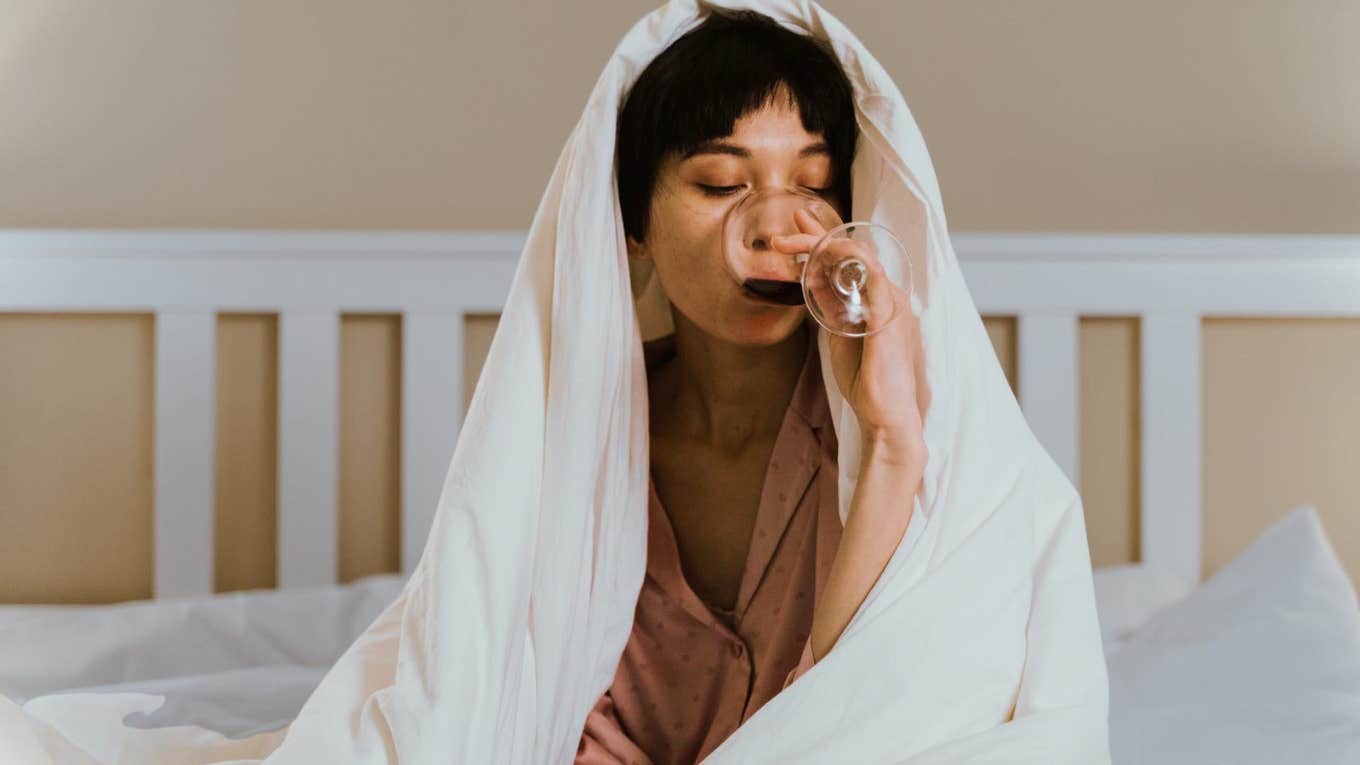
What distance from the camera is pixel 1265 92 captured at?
1.60 meters

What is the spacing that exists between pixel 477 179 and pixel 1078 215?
77cm

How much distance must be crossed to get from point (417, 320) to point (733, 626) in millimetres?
737

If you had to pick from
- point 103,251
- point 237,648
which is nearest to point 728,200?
point 237,648

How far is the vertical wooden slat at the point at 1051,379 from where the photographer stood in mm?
1569

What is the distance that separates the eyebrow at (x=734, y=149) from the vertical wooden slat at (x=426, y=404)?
0.75m

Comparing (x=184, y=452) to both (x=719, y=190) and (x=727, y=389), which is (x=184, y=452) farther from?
(x=719, y=190)

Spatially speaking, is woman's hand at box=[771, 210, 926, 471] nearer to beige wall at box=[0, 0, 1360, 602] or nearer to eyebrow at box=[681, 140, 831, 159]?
eyebrow at box=[681, 140, 831, 159]

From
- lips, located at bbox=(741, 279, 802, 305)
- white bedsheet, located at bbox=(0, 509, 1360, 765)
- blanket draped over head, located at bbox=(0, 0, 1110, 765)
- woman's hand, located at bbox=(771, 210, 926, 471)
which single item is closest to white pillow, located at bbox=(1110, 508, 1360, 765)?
white bedsheet, located at bbox=(0, 509, 1360, 765)

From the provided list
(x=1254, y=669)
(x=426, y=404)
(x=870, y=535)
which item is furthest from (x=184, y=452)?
(x=1254, y=669)

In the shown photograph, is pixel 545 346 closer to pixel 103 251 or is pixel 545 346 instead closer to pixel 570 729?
pixel 570 729

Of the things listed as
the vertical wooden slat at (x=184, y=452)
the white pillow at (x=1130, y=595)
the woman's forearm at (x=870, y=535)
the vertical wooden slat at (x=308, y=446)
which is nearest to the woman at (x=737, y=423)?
the woman's forearm at (x=870, y=535)

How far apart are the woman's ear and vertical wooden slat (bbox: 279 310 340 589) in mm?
673

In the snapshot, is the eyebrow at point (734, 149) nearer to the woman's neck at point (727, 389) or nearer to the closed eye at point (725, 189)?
Result: the closed eye at point (725, 189)

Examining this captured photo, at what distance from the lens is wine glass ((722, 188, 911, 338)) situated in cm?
75
